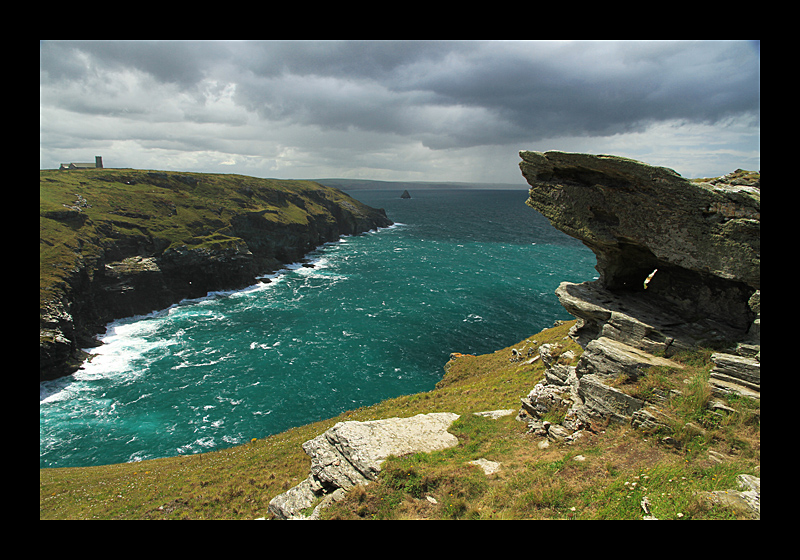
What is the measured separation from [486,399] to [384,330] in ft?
140

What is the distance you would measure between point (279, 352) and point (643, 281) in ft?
187

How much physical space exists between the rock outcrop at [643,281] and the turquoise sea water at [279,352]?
32.0 metres

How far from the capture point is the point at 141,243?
9694 cm

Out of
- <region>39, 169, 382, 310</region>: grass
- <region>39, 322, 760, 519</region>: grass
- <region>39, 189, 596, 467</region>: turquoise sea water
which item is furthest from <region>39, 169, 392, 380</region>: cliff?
<region>39, 322, 760, 519</region>: grass

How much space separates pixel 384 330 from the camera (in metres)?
73.5

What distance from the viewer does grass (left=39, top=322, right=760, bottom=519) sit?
49.6 ft

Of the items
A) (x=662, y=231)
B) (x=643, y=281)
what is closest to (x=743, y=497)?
(x=662, y=231)

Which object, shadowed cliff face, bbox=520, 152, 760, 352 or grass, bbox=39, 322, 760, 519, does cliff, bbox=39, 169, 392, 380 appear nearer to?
Result: grass, bbox=39, 322, 760, 519

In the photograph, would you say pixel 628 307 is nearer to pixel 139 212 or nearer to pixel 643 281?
pixel 643 281

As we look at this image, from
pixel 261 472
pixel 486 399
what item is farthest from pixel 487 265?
pixel 261 472

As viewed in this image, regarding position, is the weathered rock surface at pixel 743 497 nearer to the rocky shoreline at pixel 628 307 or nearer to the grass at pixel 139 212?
the rocky shoreline at pixel 628 307
